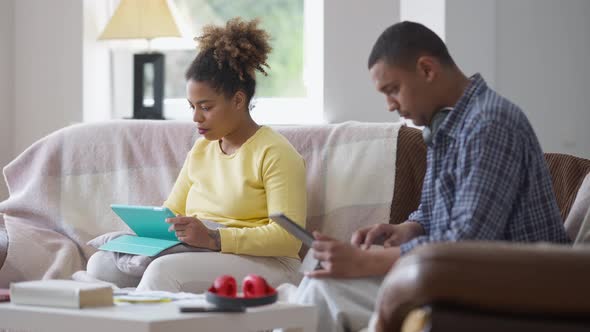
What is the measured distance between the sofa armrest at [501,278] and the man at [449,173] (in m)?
0.61

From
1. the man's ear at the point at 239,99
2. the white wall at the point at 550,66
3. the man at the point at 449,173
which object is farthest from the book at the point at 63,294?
the white wall at the point at 550,66

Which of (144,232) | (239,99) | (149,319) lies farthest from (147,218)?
(149,319)

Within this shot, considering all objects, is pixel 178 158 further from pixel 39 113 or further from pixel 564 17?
pixel 564 17

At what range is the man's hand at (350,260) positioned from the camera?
1.83 metres

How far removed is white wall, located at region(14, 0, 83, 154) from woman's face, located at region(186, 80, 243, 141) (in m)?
1.52

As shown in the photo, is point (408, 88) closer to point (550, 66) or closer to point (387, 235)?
point (387, 235)

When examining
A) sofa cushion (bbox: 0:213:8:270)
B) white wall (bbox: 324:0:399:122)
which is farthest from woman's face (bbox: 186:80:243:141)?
white wall (bbox: 324:0:399:122)

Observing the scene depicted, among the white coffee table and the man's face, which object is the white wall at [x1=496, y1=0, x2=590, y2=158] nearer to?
the man's face

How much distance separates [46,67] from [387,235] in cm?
242

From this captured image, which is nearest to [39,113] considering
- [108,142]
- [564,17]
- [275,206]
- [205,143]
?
[108,142]

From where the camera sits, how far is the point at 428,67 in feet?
6.15

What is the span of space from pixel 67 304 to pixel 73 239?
1.15 metres

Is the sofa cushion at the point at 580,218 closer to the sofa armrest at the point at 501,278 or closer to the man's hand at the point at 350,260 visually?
the man's hand at the point at 350,260

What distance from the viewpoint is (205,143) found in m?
2.79
